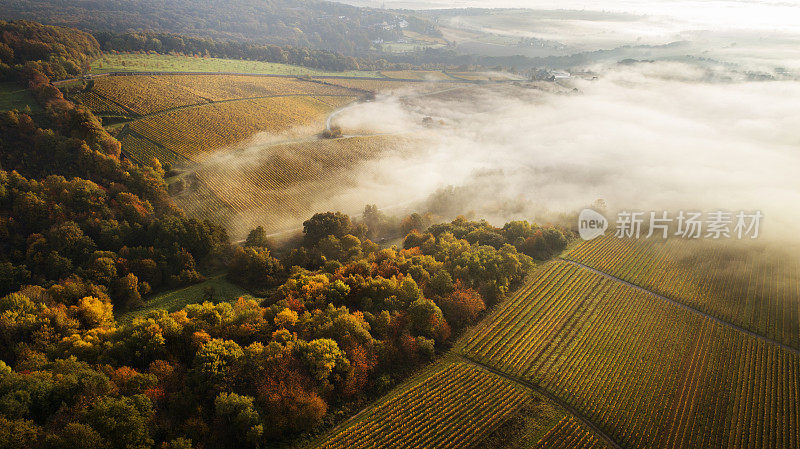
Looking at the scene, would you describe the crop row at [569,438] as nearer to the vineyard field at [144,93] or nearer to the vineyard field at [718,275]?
the vineyard field at [718,275]

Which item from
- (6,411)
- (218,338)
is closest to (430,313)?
(218,338)

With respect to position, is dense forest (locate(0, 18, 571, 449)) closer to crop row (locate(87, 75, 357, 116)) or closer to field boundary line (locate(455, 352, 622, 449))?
field boundary line (locate(455, 352, 622, 449))

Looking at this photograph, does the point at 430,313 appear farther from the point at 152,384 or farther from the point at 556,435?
the point at 152,384

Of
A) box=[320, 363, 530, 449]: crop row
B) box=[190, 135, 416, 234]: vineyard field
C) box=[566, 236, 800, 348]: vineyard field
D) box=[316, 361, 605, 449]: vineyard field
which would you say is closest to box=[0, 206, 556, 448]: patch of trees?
box=[316, 361, 605, 449]: vineyard field

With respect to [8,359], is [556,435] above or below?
below

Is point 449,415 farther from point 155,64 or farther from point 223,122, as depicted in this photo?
point 155,64

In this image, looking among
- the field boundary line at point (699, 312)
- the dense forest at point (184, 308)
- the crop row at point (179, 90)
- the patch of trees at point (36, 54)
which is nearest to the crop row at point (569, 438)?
the dense forest at point (184, 308)

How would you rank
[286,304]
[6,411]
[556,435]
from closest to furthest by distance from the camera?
[6,411], [556,435], [286,304]
